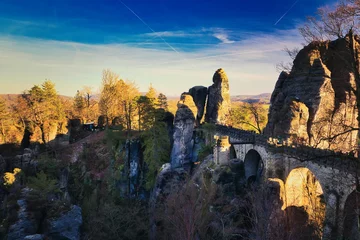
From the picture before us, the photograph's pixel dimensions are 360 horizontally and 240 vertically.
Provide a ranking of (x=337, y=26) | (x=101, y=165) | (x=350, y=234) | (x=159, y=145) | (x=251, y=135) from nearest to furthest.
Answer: (x=337, y=26)
(x=350, y=234)
(x=251, y=135)
(x=159, y=145)
(x=101, y=165)

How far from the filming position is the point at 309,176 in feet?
72.4

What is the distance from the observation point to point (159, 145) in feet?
106

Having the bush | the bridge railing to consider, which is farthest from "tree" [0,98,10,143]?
the bridge railing

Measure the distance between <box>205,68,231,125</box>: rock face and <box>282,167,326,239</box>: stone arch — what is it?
2042cm

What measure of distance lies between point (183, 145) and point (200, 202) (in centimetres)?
1239

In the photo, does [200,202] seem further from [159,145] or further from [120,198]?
[120,198]

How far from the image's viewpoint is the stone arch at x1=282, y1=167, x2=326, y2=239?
18.9 m

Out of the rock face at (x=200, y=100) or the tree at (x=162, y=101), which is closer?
the tree at (x=162, y=101)

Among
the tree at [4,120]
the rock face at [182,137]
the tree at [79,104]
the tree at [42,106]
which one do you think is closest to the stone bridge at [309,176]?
the rock face at [182,137]

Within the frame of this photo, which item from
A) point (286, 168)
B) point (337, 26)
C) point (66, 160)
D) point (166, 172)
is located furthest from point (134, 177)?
point (337, 26)

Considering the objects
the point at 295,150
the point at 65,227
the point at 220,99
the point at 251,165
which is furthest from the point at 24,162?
the point at 295,150

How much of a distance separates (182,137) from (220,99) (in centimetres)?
1262

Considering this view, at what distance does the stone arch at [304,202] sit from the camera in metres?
18.9

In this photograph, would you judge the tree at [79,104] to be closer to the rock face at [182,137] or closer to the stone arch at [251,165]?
the rock face at [182,137]
